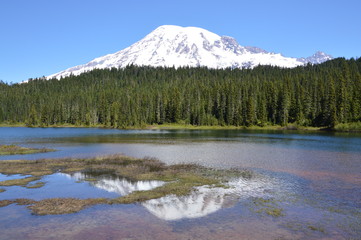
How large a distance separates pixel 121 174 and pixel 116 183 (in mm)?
4861

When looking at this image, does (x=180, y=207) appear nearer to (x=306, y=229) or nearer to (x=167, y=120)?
(x=306, y=229)

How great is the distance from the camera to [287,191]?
3017cm

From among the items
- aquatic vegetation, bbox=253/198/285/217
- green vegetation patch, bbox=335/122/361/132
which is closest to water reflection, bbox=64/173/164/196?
aquatic vegetation, bbox=253/198/285/217

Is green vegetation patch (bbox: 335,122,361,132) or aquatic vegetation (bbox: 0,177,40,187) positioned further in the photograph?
green vegetation patch (bbox: 335,122,361,132)

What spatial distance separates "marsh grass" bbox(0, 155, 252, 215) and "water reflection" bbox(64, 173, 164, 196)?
1.17 meters

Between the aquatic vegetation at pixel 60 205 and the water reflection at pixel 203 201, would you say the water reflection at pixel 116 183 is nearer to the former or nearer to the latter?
the aquatic vegetation at pixel 60 205

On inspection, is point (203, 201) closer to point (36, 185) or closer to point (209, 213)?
point (209, 213)

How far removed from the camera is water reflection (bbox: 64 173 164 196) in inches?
1208

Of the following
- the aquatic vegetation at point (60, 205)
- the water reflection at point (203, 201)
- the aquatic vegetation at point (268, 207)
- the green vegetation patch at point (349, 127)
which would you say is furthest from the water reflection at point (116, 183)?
the green vegetation patch at point (349, 127)

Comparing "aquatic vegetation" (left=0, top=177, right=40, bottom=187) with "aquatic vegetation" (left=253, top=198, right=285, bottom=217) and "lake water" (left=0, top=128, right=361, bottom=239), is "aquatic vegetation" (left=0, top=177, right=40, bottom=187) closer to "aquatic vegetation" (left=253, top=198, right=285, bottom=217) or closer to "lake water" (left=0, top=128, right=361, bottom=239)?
"lake water" (left=0, top=128, right=361, bottom=239)

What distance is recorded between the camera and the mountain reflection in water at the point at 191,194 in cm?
2386

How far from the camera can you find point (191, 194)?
2877cm

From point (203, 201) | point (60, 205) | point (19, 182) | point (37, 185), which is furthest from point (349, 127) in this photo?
point (60, 205)

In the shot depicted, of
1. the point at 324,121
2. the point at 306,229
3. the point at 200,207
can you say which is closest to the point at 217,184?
the point at 200,207
